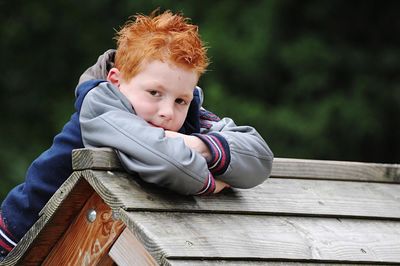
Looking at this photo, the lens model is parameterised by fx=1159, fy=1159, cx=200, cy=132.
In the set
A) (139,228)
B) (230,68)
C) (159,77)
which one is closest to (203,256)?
(139,228)

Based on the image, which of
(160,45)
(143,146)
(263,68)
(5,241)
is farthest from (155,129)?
(263,68)

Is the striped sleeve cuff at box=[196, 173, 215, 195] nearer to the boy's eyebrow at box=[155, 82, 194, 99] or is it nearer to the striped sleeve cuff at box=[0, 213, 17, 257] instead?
the boy's eyebrow at box=[155, 82, 194, 99]

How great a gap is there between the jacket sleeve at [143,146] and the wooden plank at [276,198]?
0.16ft

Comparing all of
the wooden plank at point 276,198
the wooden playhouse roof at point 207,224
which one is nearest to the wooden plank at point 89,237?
the wooden playhouse roof at point 207,224

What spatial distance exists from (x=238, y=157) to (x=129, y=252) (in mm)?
433

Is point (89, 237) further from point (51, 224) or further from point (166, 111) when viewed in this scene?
point (166, 111)

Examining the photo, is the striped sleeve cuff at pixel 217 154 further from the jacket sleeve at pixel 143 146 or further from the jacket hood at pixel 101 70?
the jacket hood at pixel 101 70

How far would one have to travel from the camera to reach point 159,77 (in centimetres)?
338

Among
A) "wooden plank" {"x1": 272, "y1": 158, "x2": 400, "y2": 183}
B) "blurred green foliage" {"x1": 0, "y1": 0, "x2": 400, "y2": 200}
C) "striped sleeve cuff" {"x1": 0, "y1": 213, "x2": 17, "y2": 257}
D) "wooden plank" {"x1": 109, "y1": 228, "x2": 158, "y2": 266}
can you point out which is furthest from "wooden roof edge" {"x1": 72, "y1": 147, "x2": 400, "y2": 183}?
"blurred green foliage" {"x1": 0, "y1": 0, "x2": 400, "y2": 200}

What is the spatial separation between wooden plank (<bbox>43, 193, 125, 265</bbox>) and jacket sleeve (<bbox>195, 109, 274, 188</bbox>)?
0.34 m

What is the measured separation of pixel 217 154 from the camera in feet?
11.0

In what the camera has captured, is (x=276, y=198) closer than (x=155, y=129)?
No

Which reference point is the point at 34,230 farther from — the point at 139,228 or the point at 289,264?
the point at 289,264

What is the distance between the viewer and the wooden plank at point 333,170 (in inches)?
157
